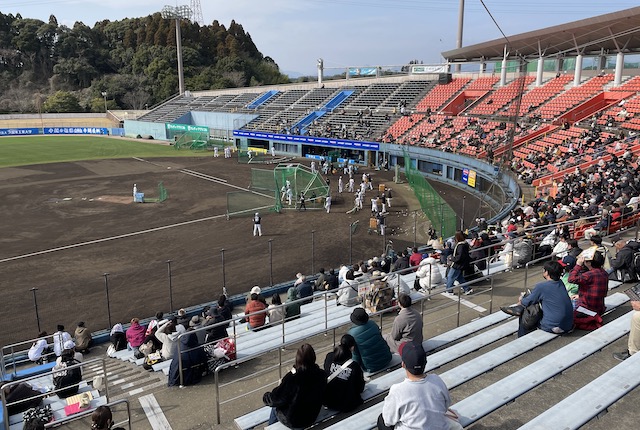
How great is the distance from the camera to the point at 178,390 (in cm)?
819

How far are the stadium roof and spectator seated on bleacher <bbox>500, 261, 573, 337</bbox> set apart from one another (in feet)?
80.7

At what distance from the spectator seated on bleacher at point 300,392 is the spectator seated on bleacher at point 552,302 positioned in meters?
3.74

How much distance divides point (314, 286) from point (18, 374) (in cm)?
841

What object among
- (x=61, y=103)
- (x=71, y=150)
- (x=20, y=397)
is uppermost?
(x=61, y=103)

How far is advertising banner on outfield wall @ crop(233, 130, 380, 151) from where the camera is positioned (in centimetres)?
5009

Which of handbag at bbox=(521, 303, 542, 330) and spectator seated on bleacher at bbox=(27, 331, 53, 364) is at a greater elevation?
handbag at bbox=(521, 303, 542, 330)

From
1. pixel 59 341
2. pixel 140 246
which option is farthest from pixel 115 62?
pixel 59 341

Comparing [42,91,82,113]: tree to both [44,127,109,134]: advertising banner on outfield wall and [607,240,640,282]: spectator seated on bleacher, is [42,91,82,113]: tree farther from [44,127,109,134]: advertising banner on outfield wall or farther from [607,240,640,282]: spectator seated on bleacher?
[607,240,640,282]: spectator seated on bleacher

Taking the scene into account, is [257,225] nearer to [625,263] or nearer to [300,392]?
[625,263]

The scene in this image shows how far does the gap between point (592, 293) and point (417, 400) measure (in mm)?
5027

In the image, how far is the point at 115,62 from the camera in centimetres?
11294

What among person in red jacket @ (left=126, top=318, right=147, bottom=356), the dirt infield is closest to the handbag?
person in red jacket @ (left=126, top=318, right=147, bottom=356)

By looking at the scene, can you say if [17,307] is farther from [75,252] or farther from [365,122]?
[365,122]

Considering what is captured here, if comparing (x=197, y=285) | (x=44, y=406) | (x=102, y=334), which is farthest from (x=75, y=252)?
(x=44, y=406)
